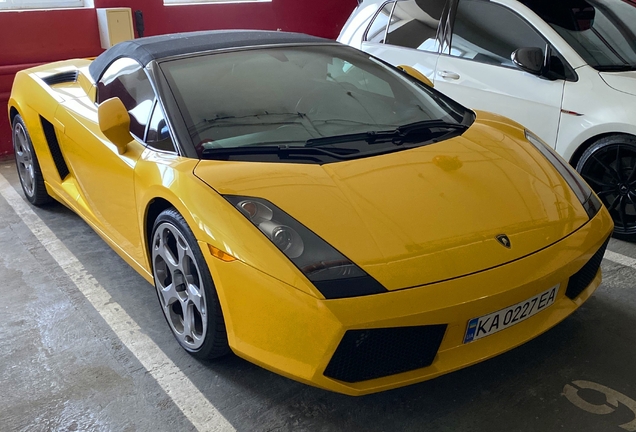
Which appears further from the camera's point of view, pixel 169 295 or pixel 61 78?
pixel 61 78

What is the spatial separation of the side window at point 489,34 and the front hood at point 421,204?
162 centimetres

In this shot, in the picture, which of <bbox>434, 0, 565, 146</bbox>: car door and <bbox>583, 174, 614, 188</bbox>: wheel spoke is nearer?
<bbox>583, 174, 614, 188</bbox>: wheel spoke

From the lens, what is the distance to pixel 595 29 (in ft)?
12.4

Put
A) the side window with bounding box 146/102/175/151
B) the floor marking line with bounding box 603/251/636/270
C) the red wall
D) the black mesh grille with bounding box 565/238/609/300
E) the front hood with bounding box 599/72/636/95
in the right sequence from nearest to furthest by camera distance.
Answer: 1. the black mesh grille with bounding box 565/238/609/300
2. the side window with bounding box 146/102/175/151
3. the floor marking line with bounding box 603/251/636/270
4. the front hood with bounding box 599/72/636/95
5. the red wall

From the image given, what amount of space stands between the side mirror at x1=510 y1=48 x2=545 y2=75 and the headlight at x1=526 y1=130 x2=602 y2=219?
1024mm

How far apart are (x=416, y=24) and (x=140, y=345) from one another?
308cm

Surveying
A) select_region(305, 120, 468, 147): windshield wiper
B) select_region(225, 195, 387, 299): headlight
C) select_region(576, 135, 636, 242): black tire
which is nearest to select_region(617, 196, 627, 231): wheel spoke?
select_region(576, 135, 636, 242): black tire

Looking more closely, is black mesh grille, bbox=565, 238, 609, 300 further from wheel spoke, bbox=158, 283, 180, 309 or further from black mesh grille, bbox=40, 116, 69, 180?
black mesh grille, bbox=40, 116, 69, 180

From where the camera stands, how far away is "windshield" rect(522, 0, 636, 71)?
3609 mm

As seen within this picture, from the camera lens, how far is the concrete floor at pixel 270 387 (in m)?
2.05

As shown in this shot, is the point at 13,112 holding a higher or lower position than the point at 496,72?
lower

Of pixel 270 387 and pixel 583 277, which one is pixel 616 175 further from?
pixel 270 387

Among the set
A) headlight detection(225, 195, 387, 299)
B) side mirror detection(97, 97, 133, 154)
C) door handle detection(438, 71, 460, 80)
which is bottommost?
headlight detection(225, 195, 387, 299)

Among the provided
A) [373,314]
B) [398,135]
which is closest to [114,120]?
[398,135]
